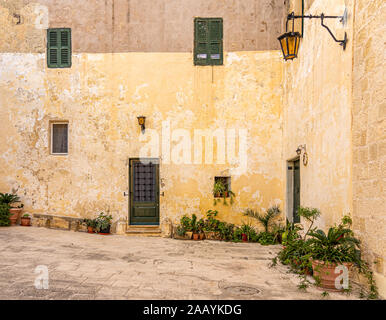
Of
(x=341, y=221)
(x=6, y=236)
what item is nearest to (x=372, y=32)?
(x=341, y=221)

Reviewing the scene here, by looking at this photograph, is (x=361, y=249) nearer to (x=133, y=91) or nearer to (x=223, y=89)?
(x=223, y=89)

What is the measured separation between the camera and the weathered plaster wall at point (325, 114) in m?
5.05

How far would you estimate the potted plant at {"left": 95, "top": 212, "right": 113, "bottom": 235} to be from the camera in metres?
9.44

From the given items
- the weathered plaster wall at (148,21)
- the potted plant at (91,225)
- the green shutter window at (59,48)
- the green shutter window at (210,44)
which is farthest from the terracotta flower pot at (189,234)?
the green shutter window at (59,48)

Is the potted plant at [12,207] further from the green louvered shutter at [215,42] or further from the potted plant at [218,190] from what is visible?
the green louvered shutter at [215,42]

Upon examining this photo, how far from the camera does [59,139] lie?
10.1 meters

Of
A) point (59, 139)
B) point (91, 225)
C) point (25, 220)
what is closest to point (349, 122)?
point (91, 225)

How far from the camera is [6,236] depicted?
817 centimetres

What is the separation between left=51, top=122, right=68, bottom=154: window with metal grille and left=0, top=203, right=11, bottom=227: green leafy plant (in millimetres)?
1788

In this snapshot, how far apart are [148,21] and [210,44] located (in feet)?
5.67

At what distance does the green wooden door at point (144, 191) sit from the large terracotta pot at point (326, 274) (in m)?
5.69

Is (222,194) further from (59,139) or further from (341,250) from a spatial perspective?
(341,250)
